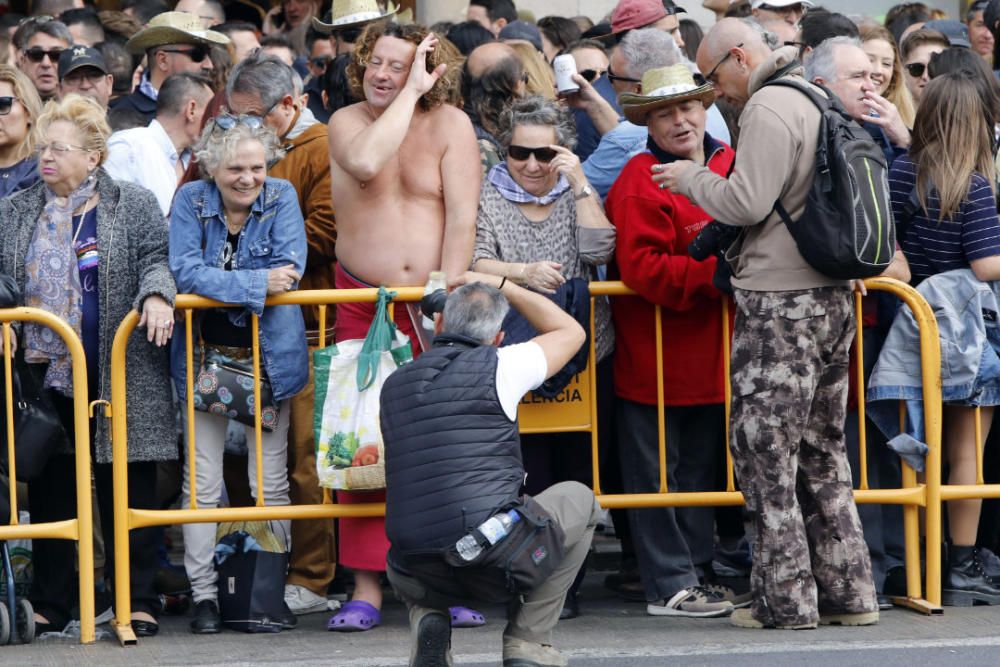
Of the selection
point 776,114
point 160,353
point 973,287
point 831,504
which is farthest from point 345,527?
point 973,287

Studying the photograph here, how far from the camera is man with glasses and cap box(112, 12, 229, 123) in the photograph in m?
8.76

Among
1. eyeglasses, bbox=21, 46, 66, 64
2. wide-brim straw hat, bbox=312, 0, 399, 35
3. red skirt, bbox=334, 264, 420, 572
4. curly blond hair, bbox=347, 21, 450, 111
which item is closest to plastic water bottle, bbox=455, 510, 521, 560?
red skirt, bbox=334, 264, 420, 572

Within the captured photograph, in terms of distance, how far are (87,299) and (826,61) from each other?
3.10 meters

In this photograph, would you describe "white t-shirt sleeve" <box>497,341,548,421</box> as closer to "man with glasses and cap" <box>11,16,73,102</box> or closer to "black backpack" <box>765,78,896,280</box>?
"black backpack" <box>765,78,896,280</box>

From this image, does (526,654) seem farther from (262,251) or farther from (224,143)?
(224,143)

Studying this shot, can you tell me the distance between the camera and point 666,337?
6.34 meters

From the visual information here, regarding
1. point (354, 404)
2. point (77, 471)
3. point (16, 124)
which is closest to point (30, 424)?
point (77, 471)

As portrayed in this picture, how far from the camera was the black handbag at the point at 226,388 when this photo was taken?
607 cm

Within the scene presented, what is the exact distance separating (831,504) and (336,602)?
2.11m

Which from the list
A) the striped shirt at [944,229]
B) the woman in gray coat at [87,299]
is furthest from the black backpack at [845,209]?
the woman in gray coat at [87,299]

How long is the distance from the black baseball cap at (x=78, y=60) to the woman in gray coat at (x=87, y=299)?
1919 millimetres

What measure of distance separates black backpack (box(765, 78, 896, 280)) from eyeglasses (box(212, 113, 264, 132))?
7.13 ft

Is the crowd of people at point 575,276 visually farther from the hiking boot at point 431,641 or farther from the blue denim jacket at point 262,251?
the hiking boot at point 431,641

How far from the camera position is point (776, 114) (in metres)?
5.63
